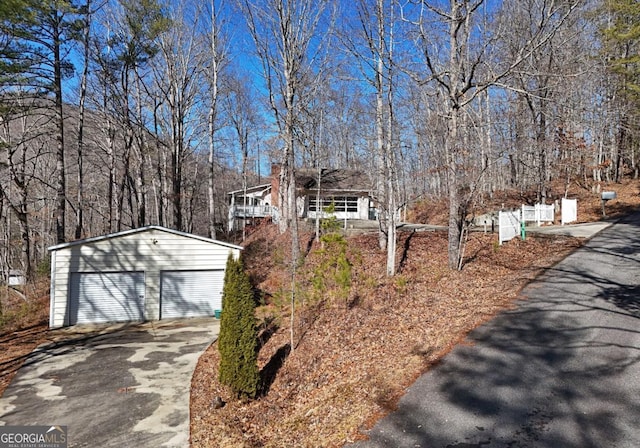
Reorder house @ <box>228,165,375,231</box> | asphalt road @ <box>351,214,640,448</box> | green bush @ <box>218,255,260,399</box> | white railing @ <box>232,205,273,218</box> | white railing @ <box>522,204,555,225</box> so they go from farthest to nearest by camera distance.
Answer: white railing @ <box>232,205,273,218</box>, house @ <box>228,165,375,231</box>, white railing @ <box>522,204,555,225</box>, green bush @ <box>218,255,260,399</box>, asphalt road @ <box>351,214,640,448</box>

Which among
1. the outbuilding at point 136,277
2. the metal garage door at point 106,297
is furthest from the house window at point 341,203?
the metal garage door at point 106,297

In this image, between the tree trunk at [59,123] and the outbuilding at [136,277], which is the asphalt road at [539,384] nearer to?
the outbuilding at [136,277]

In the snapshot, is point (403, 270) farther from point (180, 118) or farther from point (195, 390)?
point (180, 118)

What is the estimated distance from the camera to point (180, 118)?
18.4m

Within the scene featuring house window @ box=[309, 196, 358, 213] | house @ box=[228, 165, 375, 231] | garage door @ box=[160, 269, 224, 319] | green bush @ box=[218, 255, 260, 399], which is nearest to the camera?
green bush @ box=[218, 255, 260, 399]

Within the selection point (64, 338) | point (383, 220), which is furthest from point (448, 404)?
point (64, 338)

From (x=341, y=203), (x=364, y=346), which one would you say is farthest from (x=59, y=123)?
(x=341, y=203)

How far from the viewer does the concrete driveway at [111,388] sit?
5469 mm

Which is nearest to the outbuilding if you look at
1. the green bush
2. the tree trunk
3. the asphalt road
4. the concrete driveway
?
the concrete driveway

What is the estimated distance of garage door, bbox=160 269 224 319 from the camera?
42.8 feet

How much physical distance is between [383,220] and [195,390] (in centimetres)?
883

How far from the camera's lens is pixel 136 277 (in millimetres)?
12727

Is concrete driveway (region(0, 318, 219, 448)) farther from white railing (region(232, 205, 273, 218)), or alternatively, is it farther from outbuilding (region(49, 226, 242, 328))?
white railing (region(232, 205, 273, 218))

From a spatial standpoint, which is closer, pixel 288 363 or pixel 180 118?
pixel 288 363
